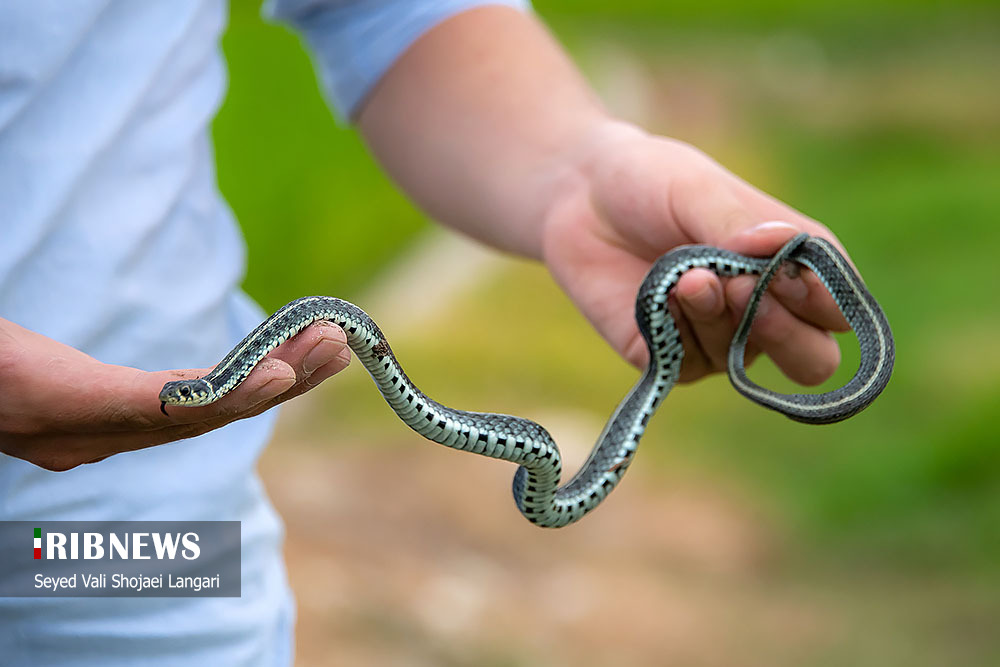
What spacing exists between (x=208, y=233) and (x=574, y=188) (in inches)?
35.4

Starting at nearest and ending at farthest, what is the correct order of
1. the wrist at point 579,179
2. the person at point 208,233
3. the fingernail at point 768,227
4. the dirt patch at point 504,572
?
the person at point 208,233, the fingernail at point 768,227, the wrist at point 579,179, the dirt patch at point 504,572

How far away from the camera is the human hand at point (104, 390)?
176cm

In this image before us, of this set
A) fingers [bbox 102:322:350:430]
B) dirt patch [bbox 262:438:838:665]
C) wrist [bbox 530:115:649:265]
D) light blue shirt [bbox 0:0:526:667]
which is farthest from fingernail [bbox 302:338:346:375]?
dirt patch [bbox 262:438:838:665]

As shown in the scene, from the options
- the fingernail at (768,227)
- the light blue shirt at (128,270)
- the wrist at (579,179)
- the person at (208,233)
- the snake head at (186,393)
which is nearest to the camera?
the snake head at (186,393)

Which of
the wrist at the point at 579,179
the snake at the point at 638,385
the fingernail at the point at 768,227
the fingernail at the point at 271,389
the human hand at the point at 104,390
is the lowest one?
the fingernail at the point at 271,389

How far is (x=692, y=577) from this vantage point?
263 inches

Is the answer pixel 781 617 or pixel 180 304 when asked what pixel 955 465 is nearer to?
pixel 781 617

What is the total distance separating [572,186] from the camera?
2758 millimetres

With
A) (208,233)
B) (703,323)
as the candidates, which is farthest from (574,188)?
(208,233)

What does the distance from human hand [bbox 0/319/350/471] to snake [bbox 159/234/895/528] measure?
0.26 m

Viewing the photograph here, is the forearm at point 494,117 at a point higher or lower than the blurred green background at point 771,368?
lower

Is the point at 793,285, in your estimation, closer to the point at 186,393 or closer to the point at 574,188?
the point at 574,188

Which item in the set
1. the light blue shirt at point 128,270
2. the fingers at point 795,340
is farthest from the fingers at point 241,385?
the fingers at point 795,340

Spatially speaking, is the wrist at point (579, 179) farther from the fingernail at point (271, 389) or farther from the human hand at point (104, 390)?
the fingernail at point (271, 389)
